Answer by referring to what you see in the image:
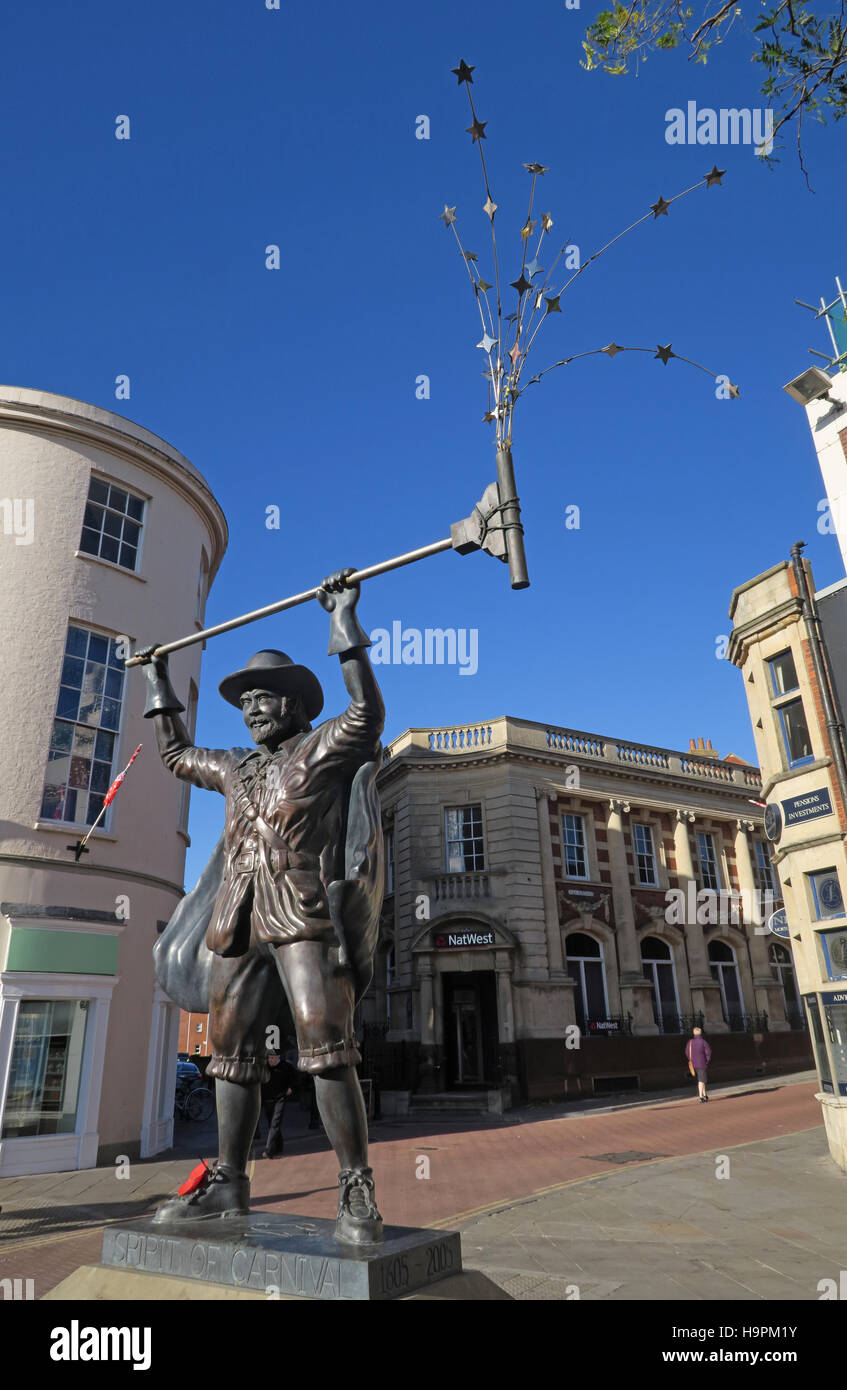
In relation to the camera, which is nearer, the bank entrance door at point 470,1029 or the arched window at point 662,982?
the bank entrance door at point 470,1029

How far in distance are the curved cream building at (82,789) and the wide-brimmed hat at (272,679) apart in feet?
30.4

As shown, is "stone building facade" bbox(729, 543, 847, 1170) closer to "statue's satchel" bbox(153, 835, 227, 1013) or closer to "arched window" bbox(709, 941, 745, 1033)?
"statue's satchel" bbox(153, 835, 227, 1013)

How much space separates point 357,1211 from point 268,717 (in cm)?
219

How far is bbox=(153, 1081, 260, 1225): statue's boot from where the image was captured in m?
3.75

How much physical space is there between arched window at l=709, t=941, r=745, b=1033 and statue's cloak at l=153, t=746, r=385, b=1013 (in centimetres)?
2631

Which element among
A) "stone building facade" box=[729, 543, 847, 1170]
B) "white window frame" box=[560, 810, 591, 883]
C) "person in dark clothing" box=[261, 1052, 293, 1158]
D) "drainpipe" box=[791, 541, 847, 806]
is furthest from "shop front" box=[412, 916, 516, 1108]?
"drainpipe" box=[791, 541, 847, 806]

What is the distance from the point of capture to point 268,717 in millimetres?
4352

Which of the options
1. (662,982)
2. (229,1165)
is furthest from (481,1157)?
(662,982)

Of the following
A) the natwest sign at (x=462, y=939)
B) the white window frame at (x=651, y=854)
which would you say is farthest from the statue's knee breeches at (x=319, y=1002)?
the white window frame at (x=651, y=854)

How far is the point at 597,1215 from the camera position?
8.35 meters

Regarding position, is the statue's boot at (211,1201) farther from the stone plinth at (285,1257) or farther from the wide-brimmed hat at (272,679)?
the wide-brimmed hat at (272,679)

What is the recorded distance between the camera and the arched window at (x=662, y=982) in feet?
84.3

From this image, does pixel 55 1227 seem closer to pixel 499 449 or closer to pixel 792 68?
pixel 499 449

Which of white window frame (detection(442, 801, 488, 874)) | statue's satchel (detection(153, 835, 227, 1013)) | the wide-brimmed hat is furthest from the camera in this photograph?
white window frame (detection(442, 801, 488, 874))
